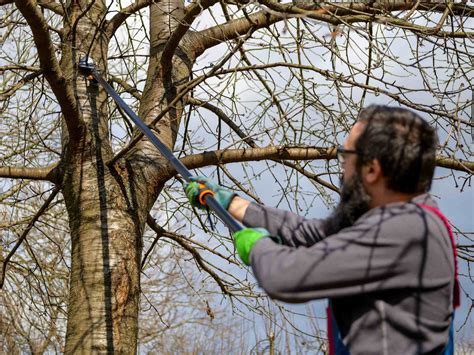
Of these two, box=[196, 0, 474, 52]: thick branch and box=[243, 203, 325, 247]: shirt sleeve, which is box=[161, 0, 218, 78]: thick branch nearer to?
box=[196, 0, 474, 52]: thick branch

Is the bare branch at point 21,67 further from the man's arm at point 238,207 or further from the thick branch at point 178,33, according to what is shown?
the man's arm at point 238,207

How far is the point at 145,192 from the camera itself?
471cm

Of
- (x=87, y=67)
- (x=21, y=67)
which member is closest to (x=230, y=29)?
(x=87, y=67)

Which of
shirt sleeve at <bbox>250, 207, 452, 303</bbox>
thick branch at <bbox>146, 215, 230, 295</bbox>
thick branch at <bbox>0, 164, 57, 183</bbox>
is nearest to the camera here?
Answer: shirt sleeve at <bbox>250, 207, 452, 303</bbox>

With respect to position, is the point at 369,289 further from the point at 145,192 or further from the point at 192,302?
the point at 192,302

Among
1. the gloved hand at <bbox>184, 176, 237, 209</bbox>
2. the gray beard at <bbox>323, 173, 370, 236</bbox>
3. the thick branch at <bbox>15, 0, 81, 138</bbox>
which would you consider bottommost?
the gray beard at <bbox>323, 173, 370, 236</bbox>

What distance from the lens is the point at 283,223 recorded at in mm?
2463

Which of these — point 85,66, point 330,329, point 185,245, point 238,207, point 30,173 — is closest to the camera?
point 330,329

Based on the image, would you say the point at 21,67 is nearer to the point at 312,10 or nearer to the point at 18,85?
the point at 18,85

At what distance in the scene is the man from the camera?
5.76ft

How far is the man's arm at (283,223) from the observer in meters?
2.36

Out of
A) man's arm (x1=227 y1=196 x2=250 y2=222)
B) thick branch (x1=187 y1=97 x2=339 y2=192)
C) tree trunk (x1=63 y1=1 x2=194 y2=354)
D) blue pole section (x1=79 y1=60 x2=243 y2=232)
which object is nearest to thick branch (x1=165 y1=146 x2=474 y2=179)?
tree trunk (x1=63 y1=1 x2=194 y2=354)

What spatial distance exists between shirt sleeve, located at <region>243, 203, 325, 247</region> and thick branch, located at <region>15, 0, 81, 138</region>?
1.86 m

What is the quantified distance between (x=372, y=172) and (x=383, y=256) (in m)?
0.28
